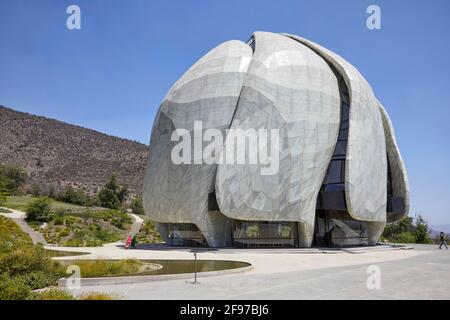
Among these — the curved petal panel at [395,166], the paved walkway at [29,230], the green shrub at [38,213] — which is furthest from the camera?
the green shrub at [38,213]

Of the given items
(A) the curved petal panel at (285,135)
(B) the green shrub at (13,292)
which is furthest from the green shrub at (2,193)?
(B) the green shrub at (13,292)

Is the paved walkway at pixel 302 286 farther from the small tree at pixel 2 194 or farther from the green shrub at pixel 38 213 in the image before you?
the green shrub at pixel 38 213

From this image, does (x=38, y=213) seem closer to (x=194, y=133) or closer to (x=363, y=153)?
(x=194, y=133)

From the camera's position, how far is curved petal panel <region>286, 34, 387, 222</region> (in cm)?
2688

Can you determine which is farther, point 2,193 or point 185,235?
point 185,235

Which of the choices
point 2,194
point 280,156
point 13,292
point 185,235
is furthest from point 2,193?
point 13,292

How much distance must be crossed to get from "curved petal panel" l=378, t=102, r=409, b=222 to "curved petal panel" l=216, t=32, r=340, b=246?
25.5 feet

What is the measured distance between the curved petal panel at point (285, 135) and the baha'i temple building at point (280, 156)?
0.07m

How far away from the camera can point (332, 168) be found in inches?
1183

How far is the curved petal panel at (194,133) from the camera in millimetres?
27109

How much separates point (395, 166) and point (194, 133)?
18943mm

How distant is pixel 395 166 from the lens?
34438mm

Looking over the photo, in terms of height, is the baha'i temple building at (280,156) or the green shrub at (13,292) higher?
the baha'i temple building at (280,156)
